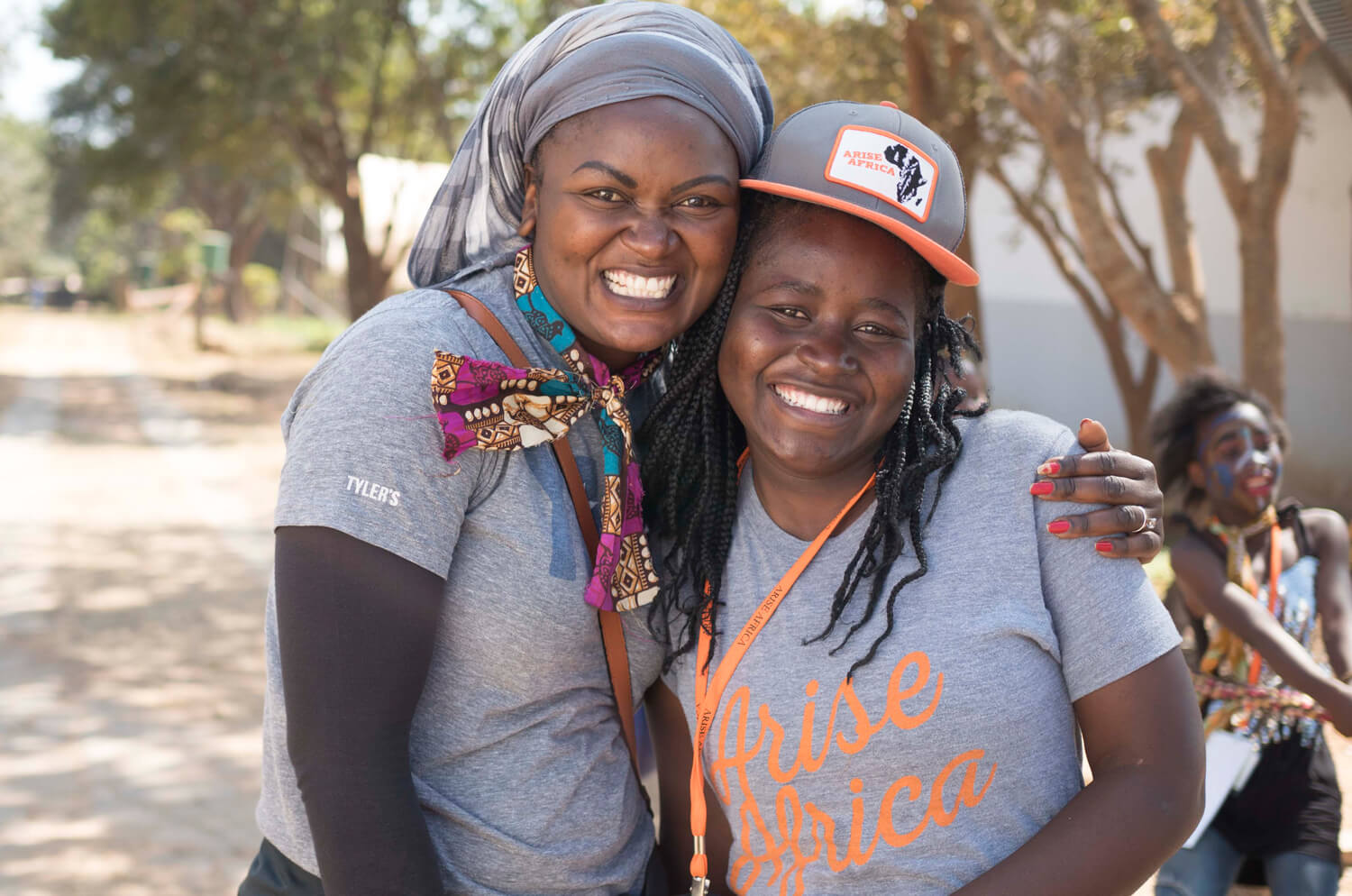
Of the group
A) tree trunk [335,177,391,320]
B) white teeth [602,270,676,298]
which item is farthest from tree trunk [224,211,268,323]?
white teeth [602,270,676,298]

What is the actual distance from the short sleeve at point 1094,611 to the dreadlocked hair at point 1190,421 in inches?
95.5

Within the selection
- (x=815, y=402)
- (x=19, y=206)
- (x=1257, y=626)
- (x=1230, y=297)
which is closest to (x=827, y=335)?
(x=815, y=402)

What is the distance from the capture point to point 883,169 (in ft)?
6.28

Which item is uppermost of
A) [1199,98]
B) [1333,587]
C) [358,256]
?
[1199,98]

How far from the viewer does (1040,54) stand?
8.66 meters

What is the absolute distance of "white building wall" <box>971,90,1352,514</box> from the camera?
34.7 feet

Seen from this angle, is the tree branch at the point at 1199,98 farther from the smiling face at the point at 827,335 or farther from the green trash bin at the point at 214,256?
the green trash bin at the point at 214,256

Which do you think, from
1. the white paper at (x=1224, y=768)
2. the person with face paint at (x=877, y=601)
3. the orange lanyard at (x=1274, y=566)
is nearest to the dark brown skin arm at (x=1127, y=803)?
the person with face paint at (x=877, y=601)

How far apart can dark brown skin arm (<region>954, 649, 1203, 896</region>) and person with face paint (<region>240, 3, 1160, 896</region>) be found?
0.72 feet

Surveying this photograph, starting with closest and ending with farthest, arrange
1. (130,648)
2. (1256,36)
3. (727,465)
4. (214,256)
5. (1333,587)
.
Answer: (727,465) < (1333,587) < (1256,36) < (130,648) < (214,256)

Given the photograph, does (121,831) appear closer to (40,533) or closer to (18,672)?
(18,672)

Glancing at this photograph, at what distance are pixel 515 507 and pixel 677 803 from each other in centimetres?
71

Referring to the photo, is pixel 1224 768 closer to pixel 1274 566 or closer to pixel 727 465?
pixel 1274 566

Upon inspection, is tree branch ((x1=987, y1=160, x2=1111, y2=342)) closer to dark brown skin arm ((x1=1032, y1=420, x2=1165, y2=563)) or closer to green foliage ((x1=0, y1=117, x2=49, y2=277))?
dark brown skin arm ((x1=1032, y1=420, x2=1165, y2=563))
